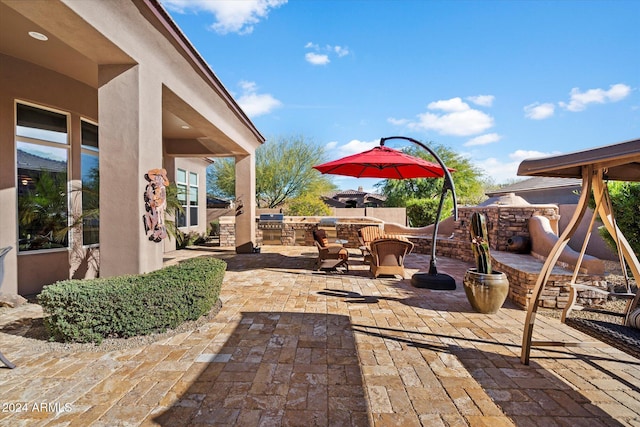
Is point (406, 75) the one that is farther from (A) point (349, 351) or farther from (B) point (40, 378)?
(B) point (40, 378)

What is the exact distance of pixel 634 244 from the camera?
561cm

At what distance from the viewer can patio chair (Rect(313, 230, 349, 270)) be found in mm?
6786

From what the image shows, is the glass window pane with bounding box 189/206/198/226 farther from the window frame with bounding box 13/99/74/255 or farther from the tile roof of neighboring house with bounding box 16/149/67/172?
the tile roof of neighboring house with bounding box 16/149/67/172

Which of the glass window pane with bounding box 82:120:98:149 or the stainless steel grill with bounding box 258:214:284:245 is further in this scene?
the stainless steel grill with bounding box 258:214:284:245

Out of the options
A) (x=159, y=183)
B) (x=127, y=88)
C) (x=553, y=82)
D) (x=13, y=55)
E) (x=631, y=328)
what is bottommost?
(x=631, y=328)

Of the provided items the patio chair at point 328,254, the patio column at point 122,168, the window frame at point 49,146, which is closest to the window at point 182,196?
the window frame at point 49,146

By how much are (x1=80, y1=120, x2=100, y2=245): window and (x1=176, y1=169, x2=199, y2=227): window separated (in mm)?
4995

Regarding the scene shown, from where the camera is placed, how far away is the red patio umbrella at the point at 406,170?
5.43 m

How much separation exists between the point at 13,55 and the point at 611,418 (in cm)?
775

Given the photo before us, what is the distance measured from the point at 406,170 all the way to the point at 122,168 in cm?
590

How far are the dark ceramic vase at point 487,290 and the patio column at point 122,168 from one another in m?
4.33

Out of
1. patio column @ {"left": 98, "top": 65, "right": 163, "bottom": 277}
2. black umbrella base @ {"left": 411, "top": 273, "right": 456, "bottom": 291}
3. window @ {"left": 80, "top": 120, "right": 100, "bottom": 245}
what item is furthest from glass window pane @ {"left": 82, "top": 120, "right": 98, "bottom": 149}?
black umbrella base @ {"left": 411, "top": 273, "right": 456, "bottom": 291}

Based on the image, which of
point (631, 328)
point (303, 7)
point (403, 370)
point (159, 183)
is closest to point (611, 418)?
point (631, 328)

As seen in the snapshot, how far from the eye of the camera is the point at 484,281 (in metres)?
4.07
